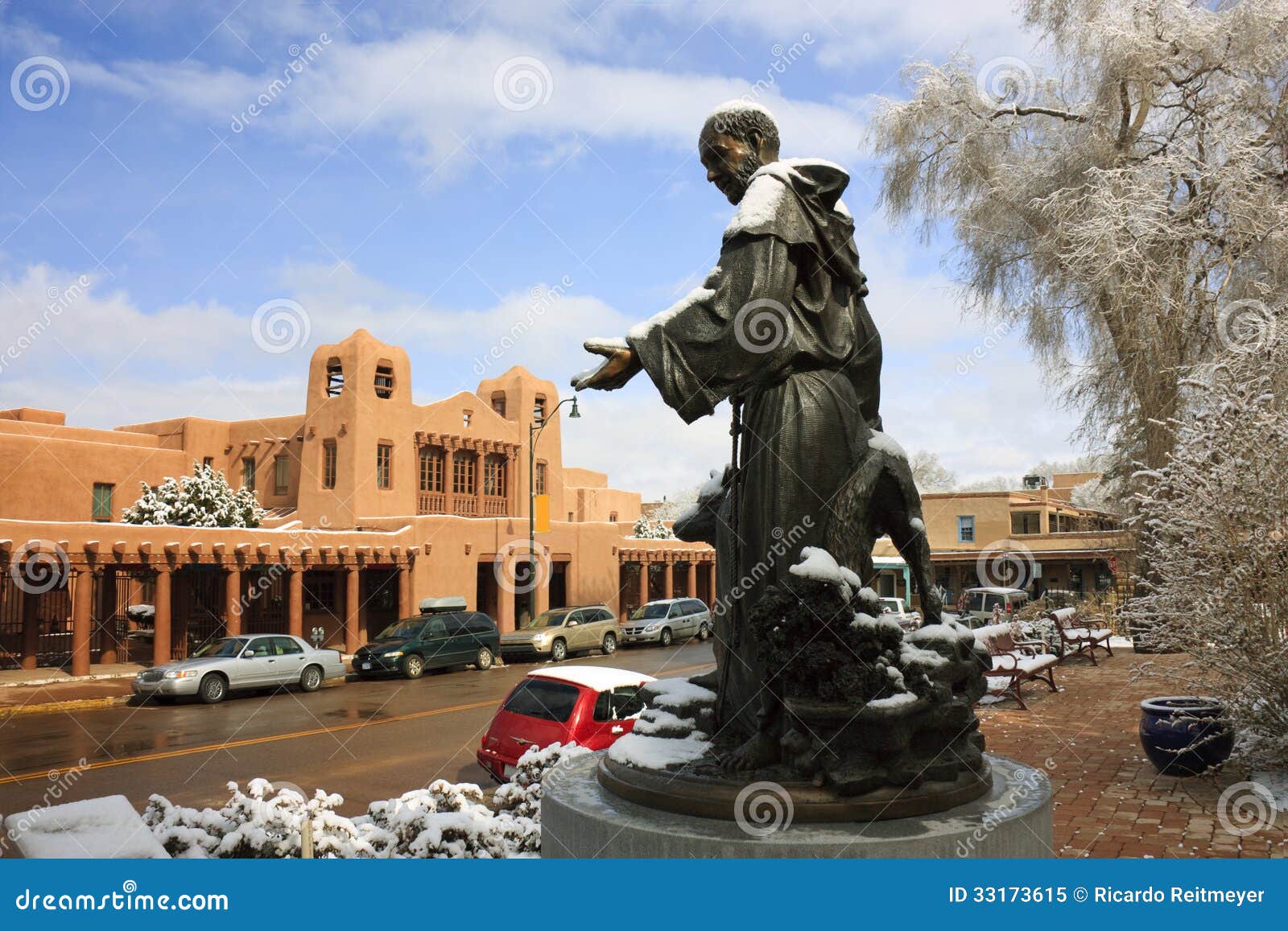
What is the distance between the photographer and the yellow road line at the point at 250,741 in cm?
1133

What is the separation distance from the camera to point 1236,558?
8.00 m

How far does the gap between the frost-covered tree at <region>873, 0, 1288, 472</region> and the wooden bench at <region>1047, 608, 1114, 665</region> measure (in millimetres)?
3477

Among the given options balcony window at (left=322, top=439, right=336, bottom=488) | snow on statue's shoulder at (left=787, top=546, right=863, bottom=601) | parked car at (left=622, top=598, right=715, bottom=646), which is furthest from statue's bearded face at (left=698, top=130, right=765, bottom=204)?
balcony window at (left=322, top=439, right=336, bottom=488)

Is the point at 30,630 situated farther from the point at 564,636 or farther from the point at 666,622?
the point at 666,622

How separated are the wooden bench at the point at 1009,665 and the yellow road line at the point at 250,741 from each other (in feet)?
28.7

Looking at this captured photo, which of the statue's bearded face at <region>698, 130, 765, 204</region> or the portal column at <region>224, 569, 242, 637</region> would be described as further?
the portal column at <region>224, 569, 242, 637</region>

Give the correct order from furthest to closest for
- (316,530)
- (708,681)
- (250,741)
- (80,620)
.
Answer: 1. (316,530)
2. (80,620)
3. (250,741)
4. (708,681)

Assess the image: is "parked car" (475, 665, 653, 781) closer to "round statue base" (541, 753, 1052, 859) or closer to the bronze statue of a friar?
the bronze statue of a friar

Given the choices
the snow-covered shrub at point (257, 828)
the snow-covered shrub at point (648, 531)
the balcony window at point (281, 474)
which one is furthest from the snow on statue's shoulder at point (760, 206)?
the snow-covered shrub at point (648, 531)

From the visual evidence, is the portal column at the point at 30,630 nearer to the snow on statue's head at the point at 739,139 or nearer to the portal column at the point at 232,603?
the portal column at the point at 232,603

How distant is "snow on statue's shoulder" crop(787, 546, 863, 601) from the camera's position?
134 inches

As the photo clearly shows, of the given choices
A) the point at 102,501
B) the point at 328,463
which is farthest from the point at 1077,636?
the point at 102,501

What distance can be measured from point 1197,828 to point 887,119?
20120 millimetres

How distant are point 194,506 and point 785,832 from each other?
28.1 metres
